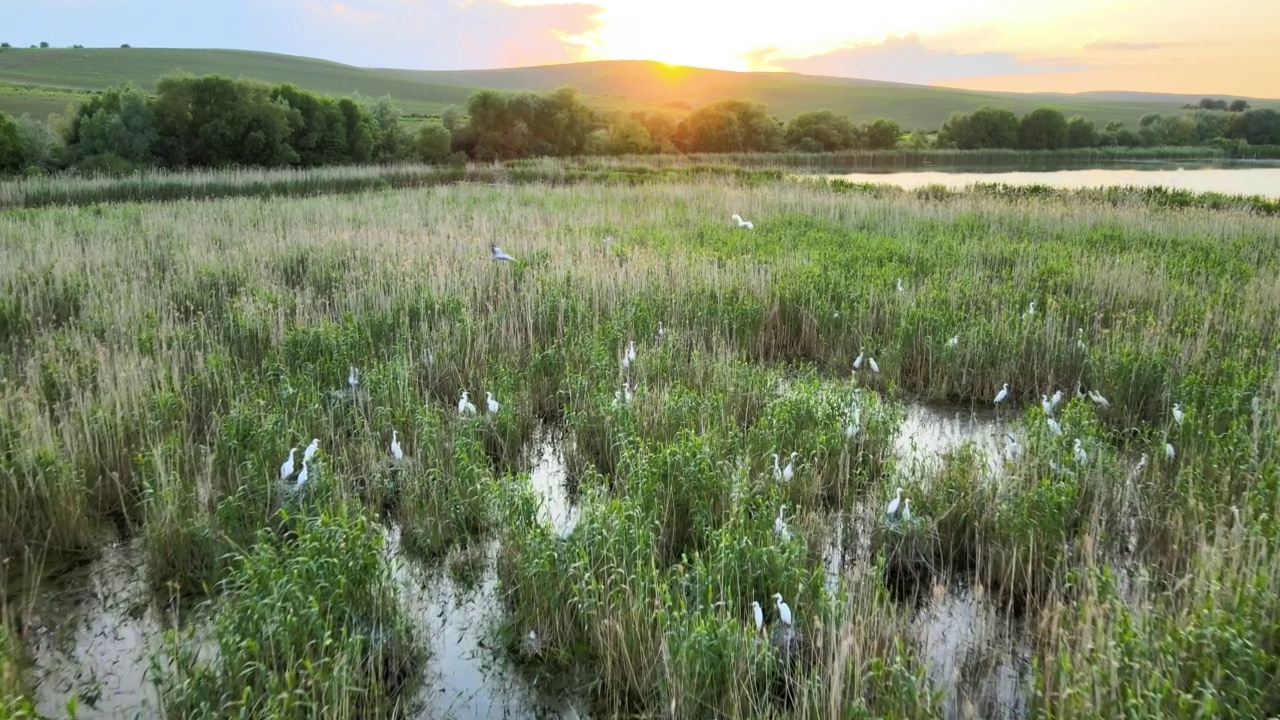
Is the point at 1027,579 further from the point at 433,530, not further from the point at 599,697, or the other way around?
Answer: the point at 433,530

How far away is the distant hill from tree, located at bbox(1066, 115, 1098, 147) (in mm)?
34415

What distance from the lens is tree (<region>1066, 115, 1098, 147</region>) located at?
2473 inches

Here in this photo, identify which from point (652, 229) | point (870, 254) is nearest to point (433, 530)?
point (870, 254)

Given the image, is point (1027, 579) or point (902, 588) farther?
point (902, 588)

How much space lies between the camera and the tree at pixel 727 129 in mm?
51531

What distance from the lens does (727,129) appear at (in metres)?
51.4

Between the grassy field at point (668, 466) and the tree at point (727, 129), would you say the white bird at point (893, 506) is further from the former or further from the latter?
the tree at point (727, 129)

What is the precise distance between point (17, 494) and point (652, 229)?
10797 millimetres

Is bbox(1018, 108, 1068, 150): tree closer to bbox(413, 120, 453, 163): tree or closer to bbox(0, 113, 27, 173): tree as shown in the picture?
bbox(413, 120, 453, 163): tree

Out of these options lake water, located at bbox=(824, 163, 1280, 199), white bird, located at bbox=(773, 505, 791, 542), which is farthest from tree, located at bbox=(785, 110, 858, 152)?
white bird, located at bbox=(773, 505, 791, 542)

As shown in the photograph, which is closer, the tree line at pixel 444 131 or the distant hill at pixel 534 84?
the tree line at pixel 444 131

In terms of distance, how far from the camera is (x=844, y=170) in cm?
4278

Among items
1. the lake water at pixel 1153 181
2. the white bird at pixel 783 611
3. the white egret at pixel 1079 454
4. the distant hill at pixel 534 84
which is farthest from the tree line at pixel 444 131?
the white egret at pixel 1079 454

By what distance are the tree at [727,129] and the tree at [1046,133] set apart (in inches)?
955
